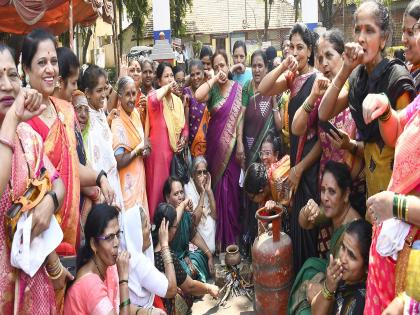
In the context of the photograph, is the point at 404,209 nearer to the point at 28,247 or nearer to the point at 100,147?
the point at 28,247

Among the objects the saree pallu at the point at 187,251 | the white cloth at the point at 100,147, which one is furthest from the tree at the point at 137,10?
the white cloth at the point at 100,147

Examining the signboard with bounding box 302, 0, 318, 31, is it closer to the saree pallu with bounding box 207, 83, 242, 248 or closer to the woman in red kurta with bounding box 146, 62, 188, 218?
the saree pallu with bounding box 207, 83, 242, 248

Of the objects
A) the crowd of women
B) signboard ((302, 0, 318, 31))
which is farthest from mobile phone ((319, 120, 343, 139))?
signboard ((302, 0, 318, 31))

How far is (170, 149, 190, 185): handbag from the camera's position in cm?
472

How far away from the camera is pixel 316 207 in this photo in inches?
122

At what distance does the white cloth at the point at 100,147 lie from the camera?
340 cm

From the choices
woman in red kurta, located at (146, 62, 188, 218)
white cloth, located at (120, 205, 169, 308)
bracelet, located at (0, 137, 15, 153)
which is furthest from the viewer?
woman in red kurta, located at (146, 62, 188, 218)

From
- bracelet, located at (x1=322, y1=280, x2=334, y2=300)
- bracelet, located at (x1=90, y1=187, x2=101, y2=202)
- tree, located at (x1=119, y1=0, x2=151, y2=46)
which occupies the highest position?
tree, located at (x1=119, y1=0, x2=151, y2=46)

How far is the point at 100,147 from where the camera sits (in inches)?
136

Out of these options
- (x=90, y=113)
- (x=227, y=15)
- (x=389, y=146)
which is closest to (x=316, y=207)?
(x=389, y=146)

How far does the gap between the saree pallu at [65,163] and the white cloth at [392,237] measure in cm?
150

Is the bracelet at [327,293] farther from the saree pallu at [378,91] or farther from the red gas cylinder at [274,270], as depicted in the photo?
the red gas cylinder at [274,270]

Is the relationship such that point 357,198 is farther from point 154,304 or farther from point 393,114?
point 154,304

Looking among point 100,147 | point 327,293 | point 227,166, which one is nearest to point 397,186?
point 327,293
